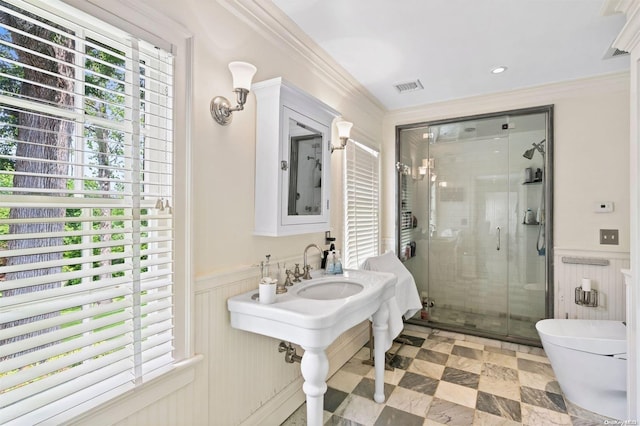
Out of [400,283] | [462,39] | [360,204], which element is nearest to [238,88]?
[462,39]

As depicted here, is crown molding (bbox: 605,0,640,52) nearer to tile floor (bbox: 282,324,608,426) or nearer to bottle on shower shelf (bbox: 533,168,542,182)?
bottle on shower shelf (bbox: 533,168,542,182)

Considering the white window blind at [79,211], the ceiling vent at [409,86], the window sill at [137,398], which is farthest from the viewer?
the ceiling vent at [409,86]

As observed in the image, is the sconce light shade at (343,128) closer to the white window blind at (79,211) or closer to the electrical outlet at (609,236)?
the white window blind at (79,211)

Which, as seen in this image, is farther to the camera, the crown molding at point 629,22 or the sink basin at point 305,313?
the crown molding at point 629,22

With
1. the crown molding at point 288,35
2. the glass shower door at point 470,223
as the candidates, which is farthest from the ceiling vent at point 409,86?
the glass shower door at point 470,223

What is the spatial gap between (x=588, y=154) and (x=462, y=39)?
166cm

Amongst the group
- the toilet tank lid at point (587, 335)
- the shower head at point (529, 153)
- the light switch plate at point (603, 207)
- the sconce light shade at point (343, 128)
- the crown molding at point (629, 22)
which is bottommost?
the toilet tank lid at point (587, 335)

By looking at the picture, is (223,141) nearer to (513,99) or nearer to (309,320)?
(309,320)

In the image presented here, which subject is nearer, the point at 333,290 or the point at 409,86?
the point at 333,290

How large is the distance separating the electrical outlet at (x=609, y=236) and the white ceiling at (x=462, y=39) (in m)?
1.32

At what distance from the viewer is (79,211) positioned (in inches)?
44.2

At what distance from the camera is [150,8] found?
1.23m

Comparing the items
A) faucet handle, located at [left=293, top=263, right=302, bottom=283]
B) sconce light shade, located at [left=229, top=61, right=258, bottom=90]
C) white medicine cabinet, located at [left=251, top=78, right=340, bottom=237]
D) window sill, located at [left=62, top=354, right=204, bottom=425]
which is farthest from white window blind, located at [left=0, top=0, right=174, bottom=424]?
faucet handle, located at [left=293, top=263, right=302, bottom=283]

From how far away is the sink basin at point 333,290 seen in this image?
77.2 inches
